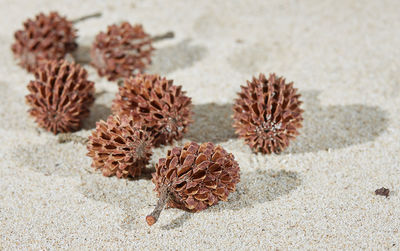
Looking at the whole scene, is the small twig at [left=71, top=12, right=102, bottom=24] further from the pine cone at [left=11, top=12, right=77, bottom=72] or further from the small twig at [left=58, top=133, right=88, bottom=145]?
the small twig at [left=58, top=133, right=88, bottom=145]

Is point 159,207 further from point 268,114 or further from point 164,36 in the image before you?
point 164,36


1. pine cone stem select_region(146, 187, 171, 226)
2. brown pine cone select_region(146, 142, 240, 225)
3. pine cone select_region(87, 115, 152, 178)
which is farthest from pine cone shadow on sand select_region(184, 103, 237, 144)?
pine cone stem select_region(146, 187, 171, 226)

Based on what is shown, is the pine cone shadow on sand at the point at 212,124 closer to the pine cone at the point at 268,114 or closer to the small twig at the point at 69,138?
the pine cone at the point at 268,114

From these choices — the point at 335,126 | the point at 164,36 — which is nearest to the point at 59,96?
the point at 164,36

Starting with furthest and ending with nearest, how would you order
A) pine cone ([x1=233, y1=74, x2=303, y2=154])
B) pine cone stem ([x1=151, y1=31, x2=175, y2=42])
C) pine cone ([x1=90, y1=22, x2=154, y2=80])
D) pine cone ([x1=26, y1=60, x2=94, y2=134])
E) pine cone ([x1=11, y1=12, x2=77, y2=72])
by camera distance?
pine cone stem ([x1=151, y1=31, x2=175, y2=42]) → pine cone ([x1=11, y1=12, x2=77, y2=72]) → pine cone ([x1=90, y1=22, x2=154, y2=80]) → pine cone ([x1=26, y1=60, x2=94, y2=134]) → pine cone ([x1=233, y1=74, x2=303, y2=154])

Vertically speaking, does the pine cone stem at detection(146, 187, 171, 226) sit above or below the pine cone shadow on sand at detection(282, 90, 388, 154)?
above

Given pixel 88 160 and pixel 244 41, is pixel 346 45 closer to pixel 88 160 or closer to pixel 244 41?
pixel 244 41
